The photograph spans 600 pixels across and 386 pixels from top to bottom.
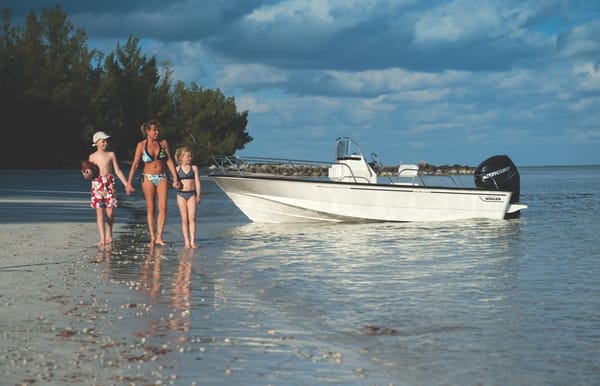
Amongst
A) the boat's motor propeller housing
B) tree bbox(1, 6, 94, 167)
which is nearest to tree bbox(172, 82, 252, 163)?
tree bbox(1, 6, 94, 167)

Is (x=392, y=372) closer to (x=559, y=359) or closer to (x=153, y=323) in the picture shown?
(x=559, y=359)

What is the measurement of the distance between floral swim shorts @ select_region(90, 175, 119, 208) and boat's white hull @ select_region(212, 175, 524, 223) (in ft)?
29.7

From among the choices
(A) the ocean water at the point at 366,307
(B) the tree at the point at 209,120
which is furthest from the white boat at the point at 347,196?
(B) the tree at the point at 209,120

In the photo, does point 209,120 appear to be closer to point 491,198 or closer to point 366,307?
point 491,198

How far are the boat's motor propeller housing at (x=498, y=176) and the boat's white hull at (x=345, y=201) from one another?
1120mm

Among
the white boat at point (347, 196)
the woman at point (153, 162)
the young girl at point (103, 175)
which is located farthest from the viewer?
the white boat at point (347, 196)

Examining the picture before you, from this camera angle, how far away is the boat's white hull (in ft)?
76.9

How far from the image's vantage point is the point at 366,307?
9891 mm

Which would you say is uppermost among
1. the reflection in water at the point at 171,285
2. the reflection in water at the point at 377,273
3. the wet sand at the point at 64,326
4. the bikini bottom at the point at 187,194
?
the bikini bottom at the point at 187,194

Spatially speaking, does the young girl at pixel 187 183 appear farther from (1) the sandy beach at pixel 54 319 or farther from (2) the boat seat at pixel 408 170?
(2) the boat seat at pixel 408 170

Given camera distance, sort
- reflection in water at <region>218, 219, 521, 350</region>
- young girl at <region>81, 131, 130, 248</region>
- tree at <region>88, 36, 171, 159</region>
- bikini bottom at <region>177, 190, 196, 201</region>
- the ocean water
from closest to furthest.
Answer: the ocean water → reflection in water at <region>218, 219, 521, 350</region> → young girl at <region>81, 131, 130, 248</region> → bikini bottom at <region>177, 190, 196, 201</region> → tree at <region>88, 36, 171, 159</region>

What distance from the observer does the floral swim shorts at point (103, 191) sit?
1412 cm

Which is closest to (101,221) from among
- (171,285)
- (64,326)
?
(171,285)

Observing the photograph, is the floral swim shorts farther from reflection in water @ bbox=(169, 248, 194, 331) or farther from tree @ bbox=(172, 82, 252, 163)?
tree @ bbox=(172, 82, 252, 163)
